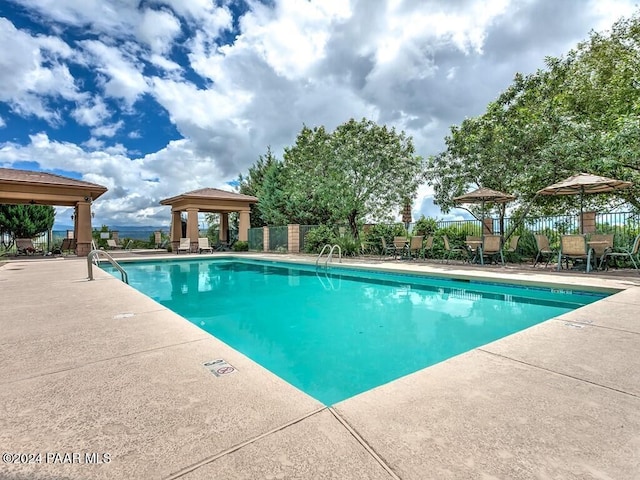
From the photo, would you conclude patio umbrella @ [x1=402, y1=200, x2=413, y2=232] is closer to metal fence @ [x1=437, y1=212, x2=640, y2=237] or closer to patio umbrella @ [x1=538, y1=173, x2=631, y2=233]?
metal fence @ [x1=437, y1=212, x2=640, y2=237]

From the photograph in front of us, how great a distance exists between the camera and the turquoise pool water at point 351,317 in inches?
140

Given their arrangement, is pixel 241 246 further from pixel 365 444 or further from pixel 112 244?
pixel 365 444

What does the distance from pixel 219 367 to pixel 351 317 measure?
342 centimetres

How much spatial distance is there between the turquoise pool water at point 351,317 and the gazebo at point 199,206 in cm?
964

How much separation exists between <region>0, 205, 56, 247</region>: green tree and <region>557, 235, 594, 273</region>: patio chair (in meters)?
27.6

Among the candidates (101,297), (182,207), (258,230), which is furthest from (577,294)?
(182,207)

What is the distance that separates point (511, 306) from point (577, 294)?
1427 mm

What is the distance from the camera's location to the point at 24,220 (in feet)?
66.9

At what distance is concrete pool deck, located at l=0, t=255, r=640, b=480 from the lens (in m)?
1.31

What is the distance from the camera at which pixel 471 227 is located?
42.3ft

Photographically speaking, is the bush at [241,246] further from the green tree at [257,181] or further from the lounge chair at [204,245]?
the green tree at [257,181]

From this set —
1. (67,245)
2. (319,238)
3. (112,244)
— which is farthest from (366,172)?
(112,244)

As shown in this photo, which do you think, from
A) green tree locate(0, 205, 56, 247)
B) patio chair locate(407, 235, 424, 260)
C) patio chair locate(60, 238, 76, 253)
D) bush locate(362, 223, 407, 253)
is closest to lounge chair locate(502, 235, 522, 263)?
patio chair locate(407, 235, 424, 260)

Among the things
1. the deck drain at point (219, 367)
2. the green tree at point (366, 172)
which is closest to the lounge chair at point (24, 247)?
the green tree at point (366, 172)
